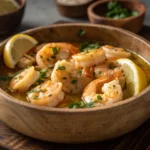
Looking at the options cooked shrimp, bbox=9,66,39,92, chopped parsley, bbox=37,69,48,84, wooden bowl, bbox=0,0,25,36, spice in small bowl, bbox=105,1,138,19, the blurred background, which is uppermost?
cooked shrimp, bbox=9,66,39,92

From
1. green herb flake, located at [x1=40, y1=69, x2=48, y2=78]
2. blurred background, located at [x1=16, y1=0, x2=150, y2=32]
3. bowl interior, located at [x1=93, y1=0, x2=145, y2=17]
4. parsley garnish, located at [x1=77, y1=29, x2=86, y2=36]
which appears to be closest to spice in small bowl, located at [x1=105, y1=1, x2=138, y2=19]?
bowl interior, located at [x1=93, y1=0, x2=145, y2=17]

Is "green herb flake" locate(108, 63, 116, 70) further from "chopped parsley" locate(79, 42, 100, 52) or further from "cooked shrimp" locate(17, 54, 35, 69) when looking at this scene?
"cooked shrimp" locate(17, 54, 35, 69)

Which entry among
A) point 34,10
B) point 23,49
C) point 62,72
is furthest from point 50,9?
point 62,72

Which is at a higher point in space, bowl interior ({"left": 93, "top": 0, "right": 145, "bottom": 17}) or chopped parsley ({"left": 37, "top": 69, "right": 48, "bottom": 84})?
chopped parsley ({"left": 37, "top": 69, "right": 48, "bottom": 84})

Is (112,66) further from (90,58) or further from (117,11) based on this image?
(117,11)

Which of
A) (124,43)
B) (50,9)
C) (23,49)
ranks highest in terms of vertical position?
(23,49)

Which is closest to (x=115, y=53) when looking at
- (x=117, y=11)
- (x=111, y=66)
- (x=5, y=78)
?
(x=111, y=66)

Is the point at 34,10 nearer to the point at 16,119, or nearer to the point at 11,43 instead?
the point at 11,43
